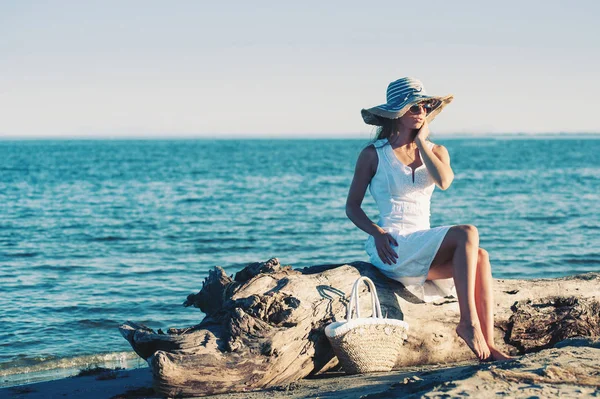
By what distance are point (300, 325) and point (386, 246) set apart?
37.3 inches

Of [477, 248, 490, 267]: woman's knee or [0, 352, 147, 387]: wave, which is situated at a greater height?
→ [477, 248, 490, 267]: woman's knee

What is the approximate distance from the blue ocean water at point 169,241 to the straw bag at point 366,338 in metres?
3.83

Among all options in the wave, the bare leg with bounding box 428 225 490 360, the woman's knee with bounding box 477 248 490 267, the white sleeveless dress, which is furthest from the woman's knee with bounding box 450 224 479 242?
the wave

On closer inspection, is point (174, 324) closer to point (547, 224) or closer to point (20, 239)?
point (20, 239)

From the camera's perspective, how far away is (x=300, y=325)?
5.71m

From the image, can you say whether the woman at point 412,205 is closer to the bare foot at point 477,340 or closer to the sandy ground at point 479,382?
the bare foot at point 477,340

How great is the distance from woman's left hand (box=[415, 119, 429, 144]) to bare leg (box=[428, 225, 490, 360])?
810 millimetres

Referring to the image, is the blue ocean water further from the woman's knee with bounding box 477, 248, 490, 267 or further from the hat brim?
the woman's knee with bounding box 477, 248, 490, 267

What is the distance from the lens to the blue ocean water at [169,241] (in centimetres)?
995

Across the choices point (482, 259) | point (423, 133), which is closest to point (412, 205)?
point (423, 133)

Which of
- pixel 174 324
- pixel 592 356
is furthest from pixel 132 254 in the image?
pixel 592 356

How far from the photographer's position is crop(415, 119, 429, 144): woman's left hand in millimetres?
5988

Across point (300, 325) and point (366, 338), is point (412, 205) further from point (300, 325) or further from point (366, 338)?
point (300, 325)

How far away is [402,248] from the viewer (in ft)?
19.5
